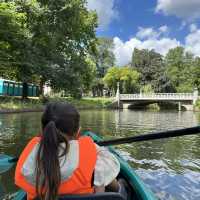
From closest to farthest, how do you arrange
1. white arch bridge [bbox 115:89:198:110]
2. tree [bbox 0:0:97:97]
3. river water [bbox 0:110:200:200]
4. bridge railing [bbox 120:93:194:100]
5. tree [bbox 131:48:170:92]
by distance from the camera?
river water [bbox 0:110:200:200], tree [bbox 0:0:97:97], white arch bridge [bbox 115:89:198:110], bridge railing [bbox 120:93:194:100], tree [bbox 131:48:170:92]

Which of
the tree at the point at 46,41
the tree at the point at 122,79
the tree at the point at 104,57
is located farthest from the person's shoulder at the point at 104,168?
the tree at the point at 104,57

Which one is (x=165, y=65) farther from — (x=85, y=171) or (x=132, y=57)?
(x=85, y=171)

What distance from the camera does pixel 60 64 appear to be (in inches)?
1287

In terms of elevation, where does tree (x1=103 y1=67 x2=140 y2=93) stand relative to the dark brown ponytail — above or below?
above

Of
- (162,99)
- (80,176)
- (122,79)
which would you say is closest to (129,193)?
(80,176)

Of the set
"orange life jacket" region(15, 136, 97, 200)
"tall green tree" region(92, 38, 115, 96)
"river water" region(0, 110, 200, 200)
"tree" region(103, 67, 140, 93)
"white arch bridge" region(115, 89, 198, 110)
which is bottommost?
"river water" region(0, 110, 200, 200)

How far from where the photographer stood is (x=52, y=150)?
9.02ft

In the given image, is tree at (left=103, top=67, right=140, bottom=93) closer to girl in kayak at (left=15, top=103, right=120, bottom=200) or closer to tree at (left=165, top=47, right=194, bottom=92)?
tree at (left=165, top=47, right=194, bottom=92)

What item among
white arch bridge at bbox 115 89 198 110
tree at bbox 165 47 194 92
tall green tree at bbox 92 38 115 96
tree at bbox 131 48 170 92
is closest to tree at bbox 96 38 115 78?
tall green tree at bbox 92 38 115 96

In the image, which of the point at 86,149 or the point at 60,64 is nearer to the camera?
the point at 86,149

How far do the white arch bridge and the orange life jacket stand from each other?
51169mm

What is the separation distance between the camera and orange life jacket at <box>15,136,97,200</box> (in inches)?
110

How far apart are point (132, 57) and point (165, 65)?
690 centimetres

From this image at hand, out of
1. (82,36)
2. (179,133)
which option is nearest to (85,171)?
(179,133)
